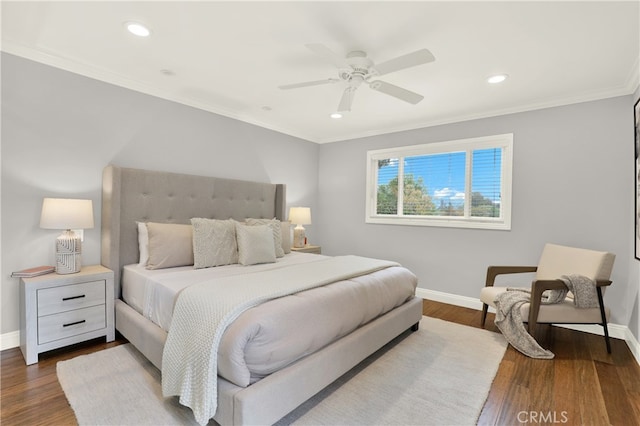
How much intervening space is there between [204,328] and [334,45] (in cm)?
215

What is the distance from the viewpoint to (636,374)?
237 centimetres

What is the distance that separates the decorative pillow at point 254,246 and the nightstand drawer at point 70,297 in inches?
46.9

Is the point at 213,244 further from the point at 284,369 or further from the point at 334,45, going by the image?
the point at 334,45

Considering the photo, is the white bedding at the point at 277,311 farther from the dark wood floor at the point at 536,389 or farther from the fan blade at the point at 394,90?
the fan blade at the point at 394,90

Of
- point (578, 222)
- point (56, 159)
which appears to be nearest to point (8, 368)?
point (56, 159)

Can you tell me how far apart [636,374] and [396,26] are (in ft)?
10.3

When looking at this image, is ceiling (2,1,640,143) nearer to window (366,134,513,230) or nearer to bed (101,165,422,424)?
window (366,134,513,230)

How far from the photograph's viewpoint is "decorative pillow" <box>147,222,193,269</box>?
2.82 metres

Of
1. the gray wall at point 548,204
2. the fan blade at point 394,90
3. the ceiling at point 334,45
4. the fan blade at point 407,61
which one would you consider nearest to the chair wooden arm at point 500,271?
the gray wall at point 548,204

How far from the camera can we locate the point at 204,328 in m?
1.68

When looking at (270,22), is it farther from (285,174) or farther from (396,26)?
(285,174)

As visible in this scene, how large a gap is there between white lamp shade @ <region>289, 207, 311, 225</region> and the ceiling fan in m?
2.07
